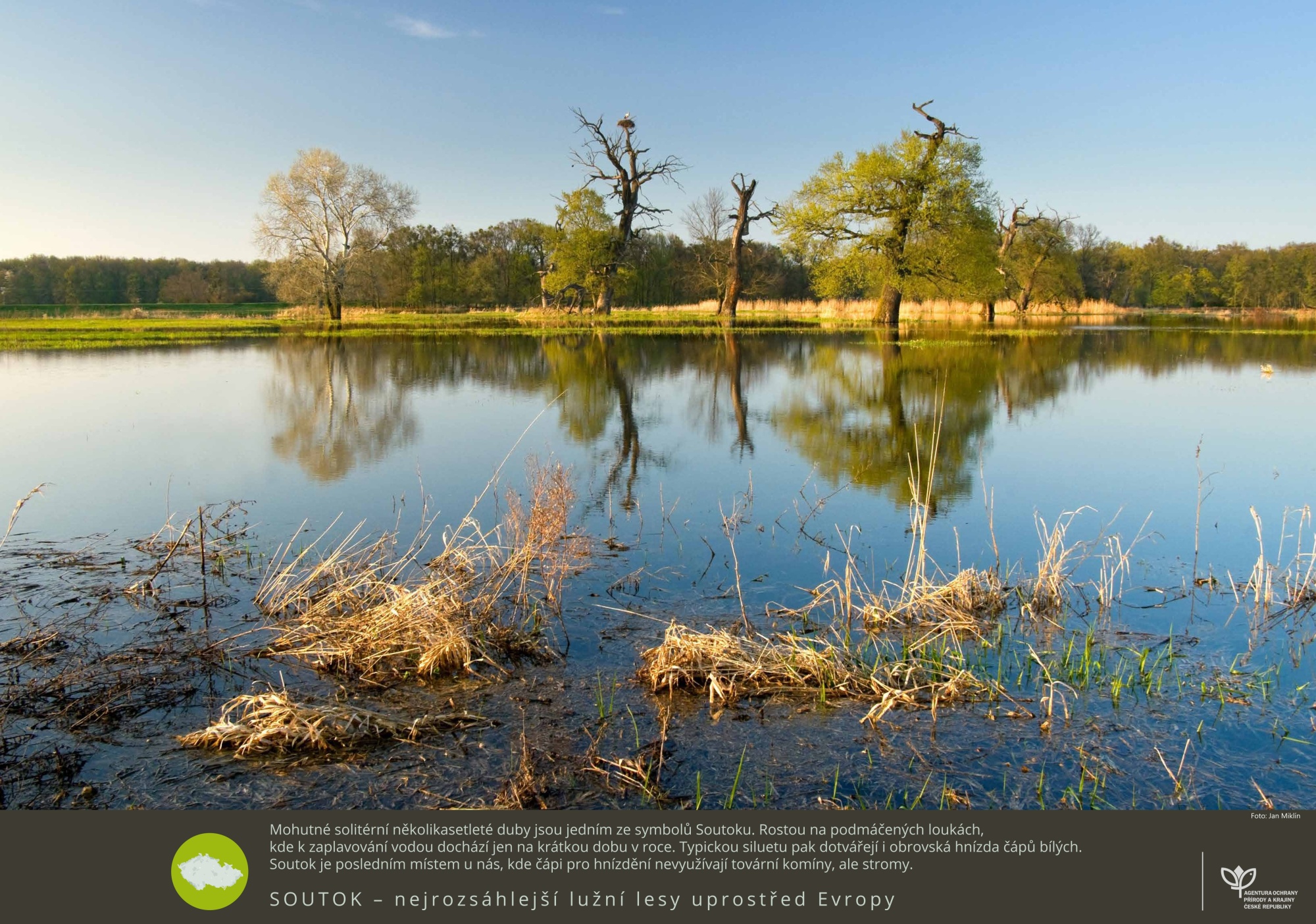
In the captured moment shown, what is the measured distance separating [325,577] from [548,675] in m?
2.23

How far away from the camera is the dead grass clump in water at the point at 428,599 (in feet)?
15.5

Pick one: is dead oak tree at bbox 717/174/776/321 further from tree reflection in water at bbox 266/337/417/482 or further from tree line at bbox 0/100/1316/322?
tree reflection in water at bbox 266/337/417/482

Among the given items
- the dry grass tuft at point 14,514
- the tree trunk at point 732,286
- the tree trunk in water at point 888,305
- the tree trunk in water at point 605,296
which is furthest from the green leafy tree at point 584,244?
the dry grass tuft at point 14,514

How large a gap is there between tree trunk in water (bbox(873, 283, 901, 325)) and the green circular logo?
36.2 m

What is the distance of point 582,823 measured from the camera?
3.29 m

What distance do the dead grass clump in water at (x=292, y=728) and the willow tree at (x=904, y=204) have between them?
33.6 metres

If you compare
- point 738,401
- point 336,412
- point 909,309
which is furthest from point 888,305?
point 336,412

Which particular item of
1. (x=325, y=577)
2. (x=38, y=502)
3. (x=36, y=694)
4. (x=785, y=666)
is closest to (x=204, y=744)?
(x=36, y=694)

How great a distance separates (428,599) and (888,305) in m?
35.5

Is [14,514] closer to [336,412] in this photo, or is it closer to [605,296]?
[336,412]

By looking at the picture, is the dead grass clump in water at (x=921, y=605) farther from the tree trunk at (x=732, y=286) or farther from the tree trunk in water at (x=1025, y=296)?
the tree trunk in water at (x=1025, y=296)

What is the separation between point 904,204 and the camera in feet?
111

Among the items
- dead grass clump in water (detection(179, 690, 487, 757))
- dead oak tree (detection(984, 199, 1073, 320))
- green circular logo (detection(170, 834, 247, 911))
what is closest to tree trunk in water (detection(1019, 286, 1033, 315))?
dead oak tree (detection(984, 199, 1073, 320))

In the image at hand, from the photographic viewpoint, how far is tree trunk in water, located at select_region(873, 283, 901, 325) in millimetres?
36656
